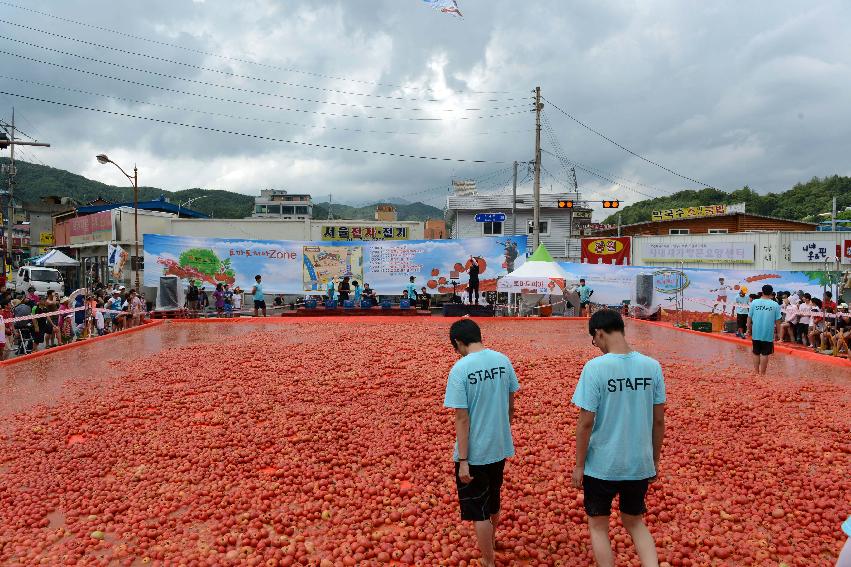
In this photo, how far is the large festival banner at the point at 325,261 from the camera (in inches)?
926

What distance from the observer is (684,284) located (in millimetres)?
20391

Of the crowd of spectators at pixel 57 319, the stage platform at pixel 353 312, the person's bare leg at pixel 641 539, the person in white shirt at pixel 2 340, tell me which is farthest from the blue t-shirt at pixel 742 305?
the person in white shirt at pixel 2 340

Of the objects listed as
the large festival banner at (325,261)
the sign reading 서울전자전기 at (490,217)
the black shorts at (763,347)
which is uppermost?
the sign reading 서울전자전기 at (490,217)

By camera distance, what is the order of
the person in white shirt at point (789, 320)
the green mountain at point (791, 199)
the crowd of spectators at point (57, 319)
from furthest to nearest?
the green mountain at point (791, 199)
the person in white shirt at point (789, 320)
the crowd of spectators at point (57, 319)

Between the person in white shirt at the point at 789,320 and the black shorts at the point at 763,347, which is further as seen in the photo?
the person in white shirt at the point at 789,320

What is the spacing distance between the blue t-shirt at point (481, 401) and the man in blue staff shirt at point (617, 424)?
1.72 ft

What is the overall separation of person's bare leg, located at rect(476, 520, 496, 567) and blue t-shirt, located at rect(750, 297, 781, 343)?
27.0 ft

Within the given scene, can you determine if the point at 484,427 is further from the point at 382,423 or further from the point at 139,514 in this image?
the point at 382,423

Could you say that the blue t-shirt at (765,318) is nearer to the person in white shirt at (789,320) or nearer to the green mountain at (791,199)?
the person in white shirt at (789,320)

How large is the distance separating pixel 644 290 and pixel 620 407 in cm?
1936

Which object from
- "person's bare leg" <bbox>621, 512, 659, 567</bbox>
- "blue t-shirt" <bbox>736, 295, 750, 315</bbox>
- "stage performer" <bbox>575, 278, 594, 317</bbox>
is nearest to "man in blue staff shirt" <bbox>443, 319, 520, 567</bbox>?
"person's bare leg" <bbox>621, 512, 659, 567</bbox>

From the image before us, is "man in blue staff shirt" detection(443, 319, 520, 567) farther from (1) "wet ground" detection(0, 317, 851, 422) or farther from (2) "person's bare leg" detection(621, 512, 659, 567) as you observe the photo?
(1) "wet ground" detection(0, 317, 851, 422)

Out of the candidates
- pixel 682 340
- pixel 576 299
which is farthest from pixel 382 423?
pixel 576 299

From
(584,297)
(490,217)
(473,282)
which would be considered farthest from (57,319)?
(490,217)
